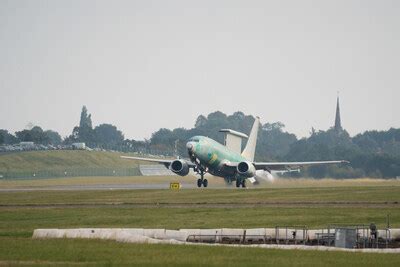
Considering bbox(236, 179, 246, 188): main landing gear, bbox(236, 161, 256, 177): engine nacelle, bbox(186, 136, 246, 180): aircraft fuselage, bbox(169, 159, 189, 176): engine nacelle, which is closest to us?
bbox(186, 136, 246, 180): aircraft fuselage

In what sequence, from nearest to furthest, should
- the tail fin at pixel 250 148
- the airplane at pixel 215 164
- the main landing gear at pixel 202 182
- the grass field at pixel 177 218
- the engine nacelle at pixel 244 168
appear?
the grass field at pixel 177 218 < the airplane at pixel 215 164 < the main landing gear at pixel 202 182 < the engine nacelle at pixel 244 168 < the tail fin at pixel 250 148

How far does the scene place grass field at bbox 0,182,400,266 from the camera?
32469mm

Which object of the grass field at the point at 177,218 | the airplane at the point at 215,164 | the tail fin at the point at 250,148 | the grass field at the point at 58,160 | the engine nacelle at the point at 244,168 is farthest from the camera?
the grass field at the point at 58,160

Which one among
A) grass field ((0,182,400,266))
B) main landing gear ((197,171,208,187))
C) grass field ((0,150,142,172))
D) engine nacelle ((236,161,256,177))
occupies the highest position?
grass field ((0,150,142,172))

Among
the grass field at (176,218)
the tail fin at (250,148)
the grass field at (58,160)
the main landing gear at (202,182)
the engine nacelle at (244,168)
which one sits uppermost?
the grass field at (58,160)

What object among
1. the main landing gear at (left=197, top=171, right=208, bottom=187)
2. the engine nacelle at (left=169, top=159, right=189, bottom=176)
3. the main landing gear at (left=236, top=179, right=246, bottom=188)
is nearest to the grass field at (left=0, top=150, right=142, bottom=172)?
the engine nacelle at (left=169, top=159, right=189, bottom=176)

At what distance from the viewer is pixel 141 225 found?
49.6 metres

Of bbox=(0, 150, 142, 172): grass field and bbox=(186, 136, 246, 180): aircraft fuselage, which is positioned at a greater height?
bbox=(0, 150, 142, 172): grass field

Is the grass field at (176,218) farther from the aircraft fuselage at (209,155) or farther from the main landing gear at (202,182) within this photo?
the main landing gear at (202,182)

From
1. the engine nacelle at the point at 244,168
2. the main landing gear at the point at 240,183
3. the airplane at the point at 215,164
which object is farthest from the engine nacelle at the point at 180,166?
the engine nacelle at the point at 244,168

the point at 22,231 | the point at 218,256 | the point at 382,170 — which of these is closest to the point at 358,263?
the point at 218,256

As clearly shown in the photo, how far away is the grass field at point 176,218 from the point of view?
32.5 metres

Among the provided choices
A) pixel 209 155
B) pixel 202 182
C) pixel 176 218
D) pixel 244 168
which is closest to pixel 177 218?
pixel 176 218

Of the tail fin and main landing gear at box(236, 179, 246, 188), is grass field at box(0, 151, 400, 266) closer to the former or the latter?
main landing gear at box(236, 179, 246, 188)
